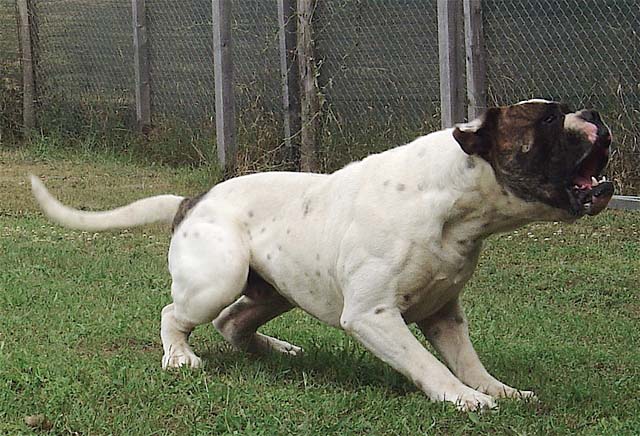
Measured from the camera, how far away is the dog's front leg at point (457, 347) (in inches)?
189

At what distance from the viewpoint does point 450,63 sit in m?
9.21

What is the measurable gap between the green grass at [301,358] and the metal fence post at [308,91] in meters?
2.01

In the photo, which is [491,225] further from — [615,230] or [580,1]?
[580,1]

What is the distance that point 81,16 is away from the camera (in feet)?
47.4

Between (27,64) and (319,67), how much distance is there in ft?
16.9

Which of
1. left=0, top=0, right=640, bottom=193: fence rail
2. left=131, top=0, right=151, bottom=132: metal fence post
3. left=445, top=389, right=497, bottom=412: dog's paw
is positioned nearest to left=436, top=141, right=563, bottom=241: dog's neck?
left=445, top=389, right=497, bottom=412: dog's paw

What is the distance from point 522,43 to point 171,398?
221 inches

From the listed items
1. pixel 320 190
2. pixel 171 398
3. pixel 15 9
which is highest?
pixel 320 190

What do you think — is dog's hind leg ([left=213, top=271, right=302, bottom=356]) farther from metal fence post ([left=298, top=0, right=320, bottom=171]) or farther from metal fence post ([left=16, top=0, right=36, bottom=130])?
metal fence post ([left=16, top=0, right=36, bottom=130])

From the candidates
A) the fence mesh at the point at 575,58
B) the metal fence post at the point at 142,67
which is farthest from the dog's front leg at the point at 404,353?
the metal fence post at the point at 142,67

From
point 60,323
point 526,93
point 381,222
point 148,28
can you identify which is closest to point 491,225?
point 381,222

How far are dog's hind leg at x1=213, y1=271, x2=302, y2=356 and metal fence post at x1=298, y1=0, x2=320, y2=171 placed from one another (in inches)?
202

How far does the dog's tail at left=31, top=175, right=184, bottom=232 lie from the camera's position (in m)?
5.56

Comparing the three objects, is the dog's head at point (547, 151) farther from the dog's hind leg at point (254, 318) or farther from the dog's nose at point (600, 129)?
the dog's hind leg at point (254, 318)
